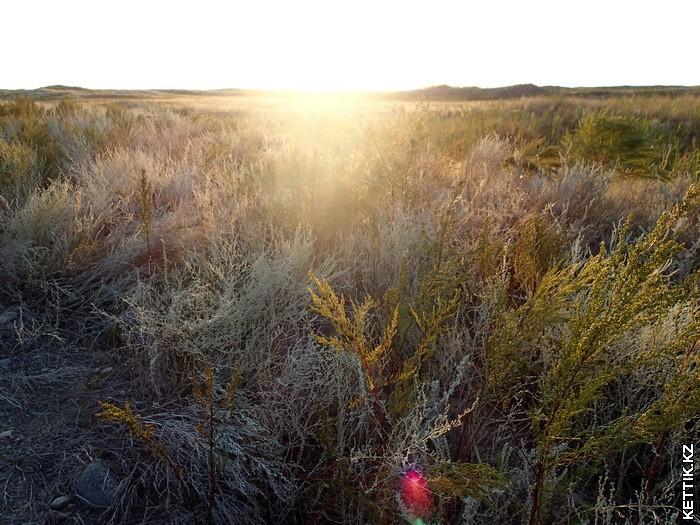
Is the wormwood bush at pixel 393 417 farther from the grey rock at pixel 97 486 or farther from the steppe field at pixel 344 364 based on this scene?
the grey rock at pixel 97 486

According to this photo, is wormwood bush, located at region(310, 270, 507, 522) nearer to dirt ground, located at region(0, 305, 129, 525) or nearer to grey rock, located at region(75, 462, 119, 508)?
grey rock, located at region(75, 462, 119, 508)

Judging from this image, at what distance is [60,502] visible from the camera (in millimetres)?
1769

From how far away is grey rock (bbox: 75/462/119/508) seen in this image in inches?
69.8

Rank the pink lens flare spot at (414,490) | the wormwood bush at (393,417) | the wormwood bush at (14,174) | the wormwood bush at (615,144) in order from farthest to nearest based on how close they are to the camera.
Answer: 1. the wormwood bush at (615,144)
2. the wormwood bush at (14,174)
3. the pink lens flare spot at (414,490)
4. the wormwood bush at (393,417)

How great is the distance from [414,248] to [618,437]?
1.59 meters

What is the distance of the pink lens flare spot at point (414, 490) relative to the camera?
5.29 ft

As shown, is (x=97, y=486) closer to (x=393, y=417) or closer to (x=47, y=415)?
(x=47, y=415)

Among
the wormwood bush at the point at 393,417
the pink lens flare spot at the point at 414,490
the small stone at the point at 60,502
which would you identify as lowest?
the small stone at the point at 60,502

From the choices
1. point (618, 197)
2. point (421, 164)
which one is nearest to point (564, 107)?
point (618, 197)

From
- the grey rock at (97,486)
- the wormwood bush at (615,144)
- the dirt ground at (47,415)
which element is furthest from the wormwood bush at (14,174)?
the wormwood bush at (615,144)

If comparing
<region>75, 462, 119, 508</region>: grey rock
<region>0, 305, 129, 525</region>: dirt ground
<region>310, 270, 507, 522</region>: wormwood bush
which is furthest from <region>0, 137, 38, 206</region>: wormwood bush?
<region>310, 270, 507, 522</region>: wormwood bush

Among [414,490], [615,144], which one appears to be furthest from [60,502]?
[615,144]

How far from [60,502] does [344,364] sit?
1.15 m

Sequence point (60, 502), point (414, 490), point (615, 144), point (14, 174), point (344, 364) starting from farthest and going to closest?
point (615, 144) → point (14, 174) → point (344, 364) → point (60, 502) → point (414, 490)
